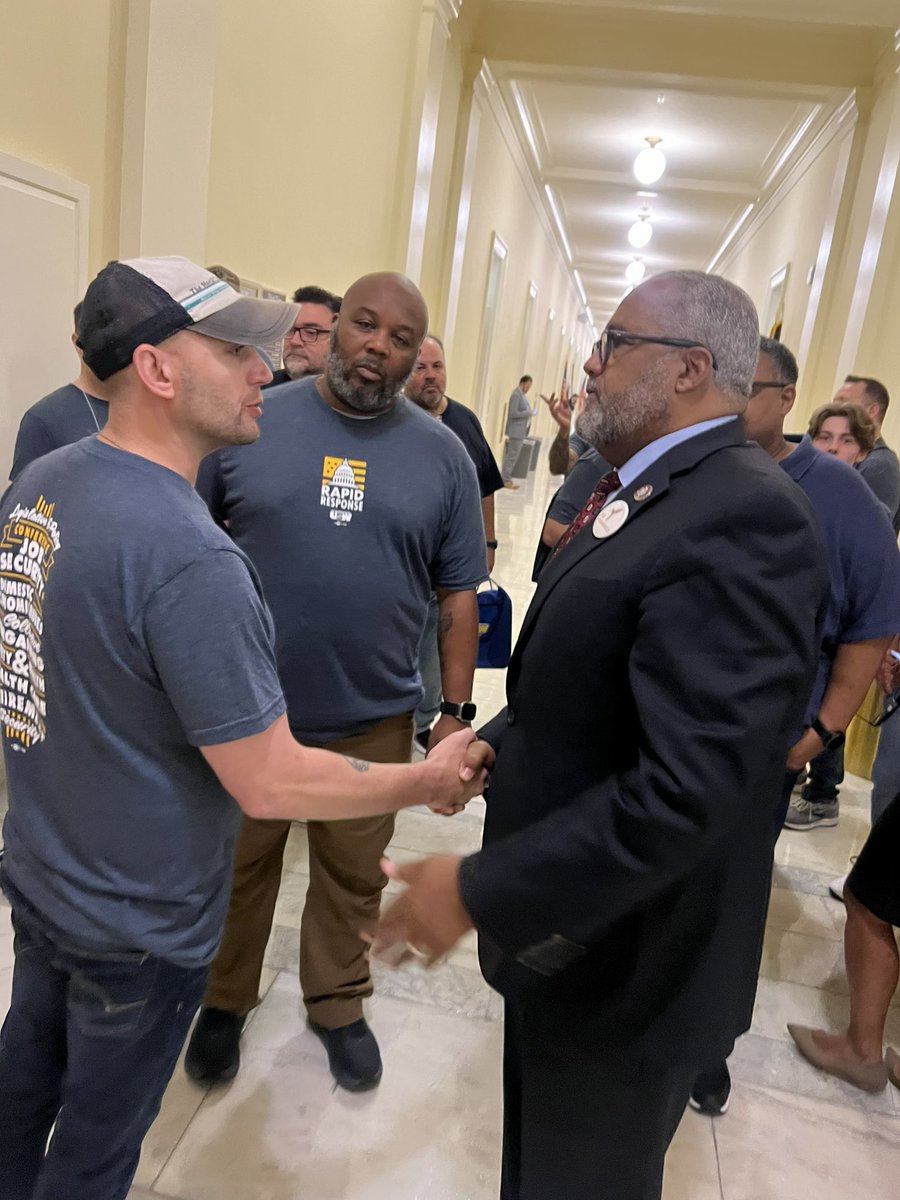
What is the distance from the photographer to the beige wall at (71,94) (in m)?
2.60

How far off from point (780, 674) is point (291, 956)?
1.93m

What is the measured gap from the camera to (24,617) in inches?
42.1

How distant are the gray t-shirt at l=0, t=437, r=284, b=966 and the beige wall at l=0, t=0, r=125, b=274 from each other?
7.24 ft

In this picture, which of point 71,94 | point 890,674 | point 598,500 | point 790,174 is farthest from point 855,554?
point 790,174

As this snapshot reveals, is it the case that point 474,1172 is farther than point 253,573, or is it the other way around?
point 474,1172

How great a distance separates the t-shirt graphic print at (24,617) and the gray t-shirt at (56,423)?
1.48m

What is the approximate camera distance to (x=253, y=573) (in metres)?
1.14

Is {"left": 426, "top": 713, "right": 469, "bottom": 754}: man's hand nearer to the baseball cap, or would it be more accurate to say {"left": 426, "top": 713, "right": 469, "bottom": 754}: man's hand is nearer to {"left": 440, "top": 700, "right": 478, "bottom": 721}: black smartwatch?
{"left": 440, "top": 700, "right": 478, "bottom": 721}: black smartwatch

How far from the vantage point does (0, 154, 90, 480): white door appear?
263 cm

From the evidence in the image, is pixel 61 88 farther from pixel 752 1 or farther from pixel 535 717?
pixel 752 1

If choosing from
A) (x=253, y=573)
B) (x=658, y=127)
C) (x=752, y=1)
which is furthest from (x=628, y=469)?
(x=658, y=127)

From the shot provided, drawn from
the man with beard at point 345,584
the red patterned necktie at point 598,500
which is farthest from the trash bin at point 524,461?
the red patterned necktie at point 598,500

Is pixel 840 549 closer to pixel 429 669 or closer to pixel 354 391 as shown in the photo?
pixel 354 391

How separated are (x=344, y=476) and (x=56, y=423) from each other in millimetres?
1135
